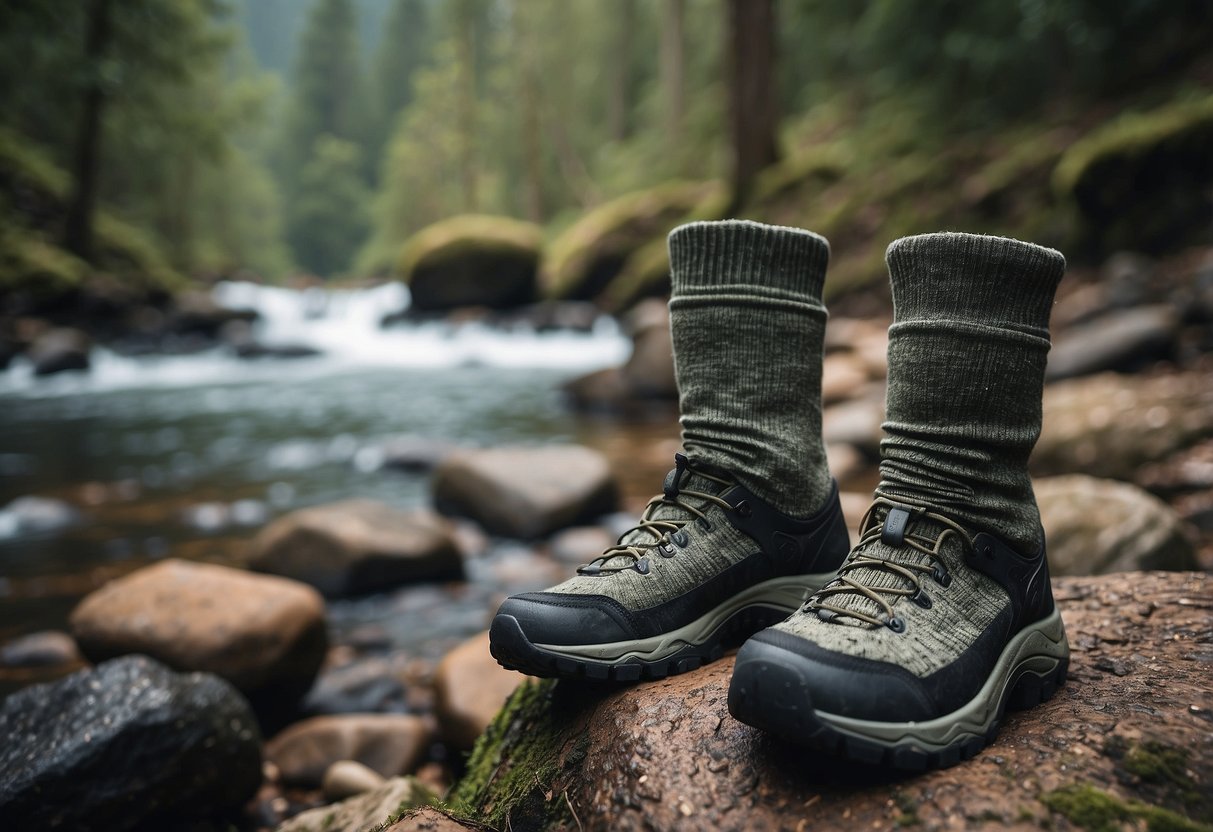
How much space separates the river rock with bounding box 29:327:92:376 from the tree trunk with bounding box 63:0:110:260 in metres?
3.93

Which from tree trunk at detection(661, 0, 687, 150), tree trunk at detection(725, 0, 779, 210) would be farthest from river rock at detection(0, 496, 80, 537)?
tree trunk at detection(661, 0, 687, 150)

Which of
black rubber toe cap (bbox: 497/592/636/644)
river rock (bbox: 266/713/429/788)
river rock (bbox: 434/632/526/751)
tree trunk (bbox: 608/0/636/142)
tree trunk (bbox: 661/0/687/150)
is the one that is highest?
tree trunk (bbox: 608/0/636/142)

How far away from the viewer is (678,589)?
1.37m

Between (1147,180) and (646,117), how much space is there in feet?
80.9

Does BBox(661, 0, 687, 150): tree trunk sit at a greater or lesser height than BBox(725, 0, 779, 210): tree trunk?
greater

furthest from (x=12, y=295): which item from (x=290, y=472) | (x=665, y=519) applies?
(x=665, y=519)

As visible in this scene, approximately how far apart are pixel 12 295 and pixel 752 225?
15.7m

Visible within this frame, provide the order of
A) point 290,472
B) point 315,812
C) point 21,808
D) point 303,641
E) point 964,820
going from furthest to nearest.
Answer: point 290,472 → point 303,641 → point 315,812 → point 21,808 → point 964,820

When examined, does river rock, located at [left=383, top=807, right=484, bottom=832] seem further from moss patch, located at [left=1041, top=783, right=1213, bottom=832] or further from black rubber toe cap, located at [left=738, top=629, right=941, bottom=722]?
moss patch, located at [left=1041, top=783, right=1213, bottom=832]

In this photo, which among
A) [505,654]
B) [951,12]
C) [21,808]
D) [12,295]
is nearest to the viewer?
[505,654]

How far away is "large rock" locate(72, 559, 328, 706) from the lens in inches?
109

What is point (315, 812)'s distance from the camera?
6.19 feet

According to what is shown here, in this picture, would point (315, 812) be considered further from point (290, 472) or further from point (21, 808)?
point (290, 472)

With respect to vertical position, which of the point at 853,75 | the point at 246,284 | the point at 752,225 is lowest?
the point at 752,225
